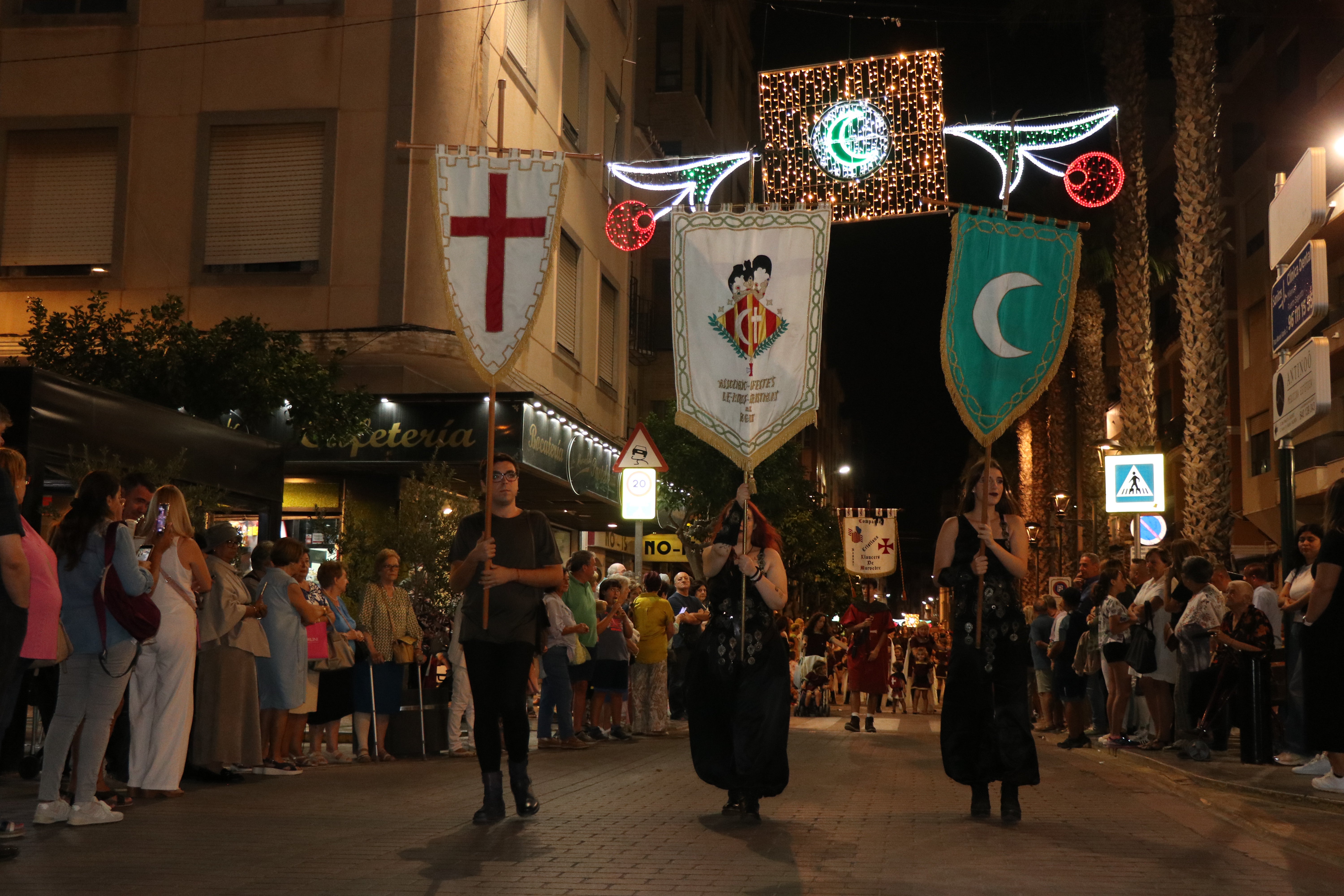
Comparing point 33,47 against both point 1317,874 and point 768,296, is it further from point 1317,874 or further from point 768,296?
point 1317,874

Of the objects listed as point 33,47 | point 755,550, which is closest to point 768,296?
point 755,550

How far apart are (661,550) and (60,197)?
1322 cm

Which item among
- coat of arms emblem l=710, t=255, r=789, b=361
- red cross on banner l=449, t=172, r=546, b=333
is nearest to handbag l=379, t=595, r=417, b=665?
red cross on banner l=449, t=172, r=546, b=333

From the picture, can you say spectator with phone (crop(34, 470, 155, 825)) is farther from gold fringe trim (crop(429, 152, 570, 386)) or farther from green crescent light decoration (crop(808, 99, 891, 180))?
green crescent light decoration (crop(808, 99, 891, 180))

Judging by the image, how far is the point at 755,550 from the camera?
8.77 metres

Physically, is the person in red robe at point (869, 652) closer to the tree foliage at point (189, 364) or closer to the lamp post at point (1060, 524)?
the tree foliage at point (189, 364)

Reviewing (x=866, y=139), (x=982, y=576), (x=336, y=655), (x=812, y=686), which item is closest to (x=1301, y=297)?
(x=982, y=576)

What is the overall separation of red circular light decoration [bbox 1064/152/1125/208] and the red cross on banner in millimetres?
9078

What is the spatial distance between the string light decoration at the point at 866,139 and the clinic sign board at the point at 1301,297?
5.31 metres

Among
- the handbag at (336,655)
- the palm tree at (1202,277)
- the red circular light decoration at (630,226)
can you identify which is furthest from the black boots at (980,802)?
the palm tree at (1202,277)

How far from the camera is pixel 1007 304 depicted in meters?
10.2

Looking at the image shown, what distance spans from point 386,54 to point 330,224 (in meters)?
2.74

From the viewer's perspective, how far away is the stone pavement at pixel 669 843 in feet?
20.4

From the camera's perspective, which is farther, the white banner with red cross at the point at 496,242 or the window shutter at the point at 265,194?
the window shutter at the point at 265,194
